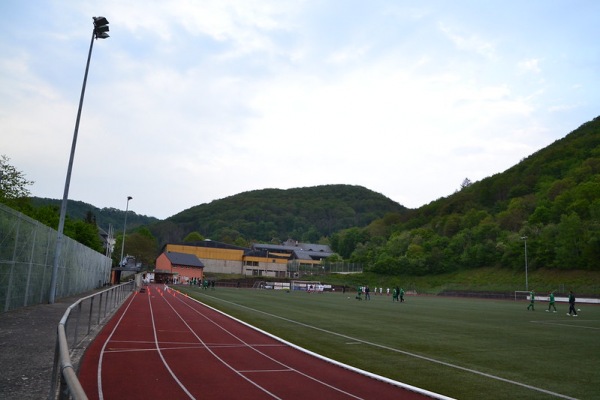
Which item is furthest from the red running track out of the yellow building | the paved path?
the yellow building

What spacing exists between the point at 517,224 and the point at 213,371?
12383 centimetres

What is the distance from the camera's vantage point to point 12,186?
4259 cm

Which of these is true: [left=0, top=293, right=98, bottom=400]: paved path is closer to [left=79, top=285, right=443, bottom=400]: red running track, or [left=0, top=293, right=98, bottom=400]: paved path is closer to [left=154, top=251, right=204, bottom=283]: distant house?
[left=79, top=285, right=443, bottom=400]: red running track

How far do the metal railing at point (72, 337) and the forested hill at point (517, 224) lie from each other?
280 feet

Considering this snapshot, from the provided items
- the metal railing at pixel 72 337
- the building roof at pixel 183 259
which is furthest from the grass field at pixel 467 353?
the building roof at pixel 183 259

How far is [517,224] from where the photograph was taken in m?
119

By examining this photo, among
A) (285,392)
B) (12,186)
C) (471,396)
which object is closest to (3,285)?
(285,392)

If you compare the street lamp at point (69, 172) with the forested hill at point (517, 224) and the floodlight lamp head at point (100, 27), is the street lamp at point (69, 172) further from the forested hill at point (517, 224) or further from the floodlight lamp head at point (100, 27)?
the forested hill at point (517, 224)

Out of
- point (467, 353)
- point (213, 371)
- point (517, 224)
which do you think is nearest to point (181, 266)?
point (517, 224)

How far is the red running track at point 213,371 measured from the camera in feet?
28.5

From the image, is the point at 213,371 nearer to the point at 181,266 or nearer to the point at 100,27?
the point at 100,27

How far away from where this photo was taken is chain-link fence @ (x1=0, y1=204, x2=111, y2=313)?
58.7 ft

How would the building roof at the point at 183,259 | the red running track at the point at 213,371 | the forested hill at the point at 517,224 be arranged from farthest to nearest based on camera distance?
the building roof at the point at 183,259 → the forested hill at the point at 517,224 → the red running track at the point at 213,371

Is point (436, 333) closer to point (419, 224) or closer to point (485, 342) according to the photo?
point (485, 342)
